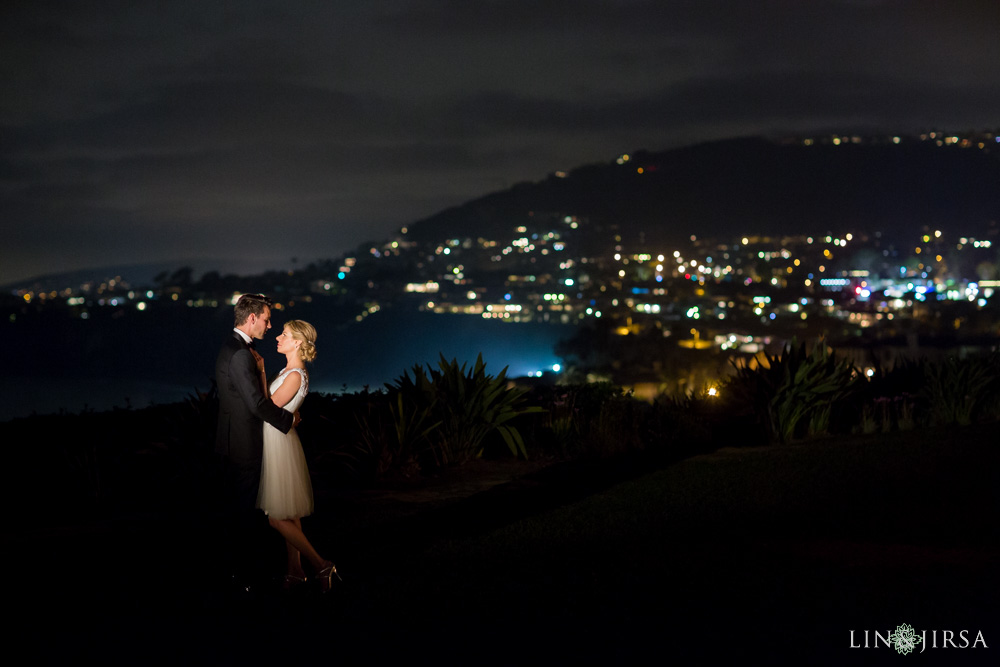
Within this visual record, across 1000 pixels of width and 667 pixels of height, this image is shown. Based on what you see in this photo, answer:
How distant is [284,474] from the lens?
19.9 feet


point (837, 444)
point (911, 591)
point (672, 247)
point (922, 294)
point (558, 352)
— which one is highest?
point (672, 247)

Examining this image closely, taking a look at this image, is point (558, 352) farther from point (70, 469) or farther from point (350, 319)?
point (70, 469)

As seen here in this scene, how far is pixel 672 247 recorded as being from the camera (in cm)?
15250

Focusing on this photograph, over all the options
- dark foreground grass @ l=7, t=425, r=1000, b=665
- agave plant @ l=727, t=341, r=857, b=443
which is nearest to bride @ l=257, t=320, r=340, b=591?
dark foreground grass @ l=7, t=425, r=1000, b=665

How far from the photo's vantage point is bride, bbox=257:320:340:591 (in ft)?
19.8

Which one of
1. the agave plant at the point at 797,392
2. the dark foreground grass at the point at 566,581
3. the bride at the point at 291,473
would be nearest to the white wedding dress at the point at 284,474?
the bride at the point at 291,473

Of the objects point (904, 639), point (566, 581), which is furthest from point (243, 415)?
point (904, 639)

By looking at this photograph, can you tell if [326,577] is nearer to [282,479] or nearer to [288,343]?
[282,479]

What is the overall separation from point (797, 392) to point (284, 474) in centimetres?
886

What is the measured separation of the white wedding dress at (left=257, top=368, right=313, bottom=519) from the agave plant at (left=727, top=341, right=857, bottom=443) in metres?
8.20

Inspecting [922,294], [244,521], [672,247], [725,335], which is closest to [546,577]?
[244,521]

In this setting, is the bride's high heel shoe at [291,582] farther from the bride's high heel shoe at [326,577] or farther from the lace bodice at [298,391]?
the lace bodice at [298,391]

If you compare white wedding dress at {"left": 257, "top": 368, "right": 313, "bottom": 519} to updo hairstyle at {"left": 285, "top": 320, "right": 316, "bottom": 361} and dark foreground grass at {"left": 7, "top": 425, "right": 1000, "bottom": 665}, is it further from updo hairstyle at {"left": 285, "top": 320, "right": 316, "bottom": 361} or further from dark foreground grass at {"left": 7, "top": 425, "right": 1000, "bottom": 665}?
dark foreground grass at {"left": 7, "top": 425, "right": 1000, "bottom": 665}

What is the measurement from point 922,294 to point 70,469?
369ft
